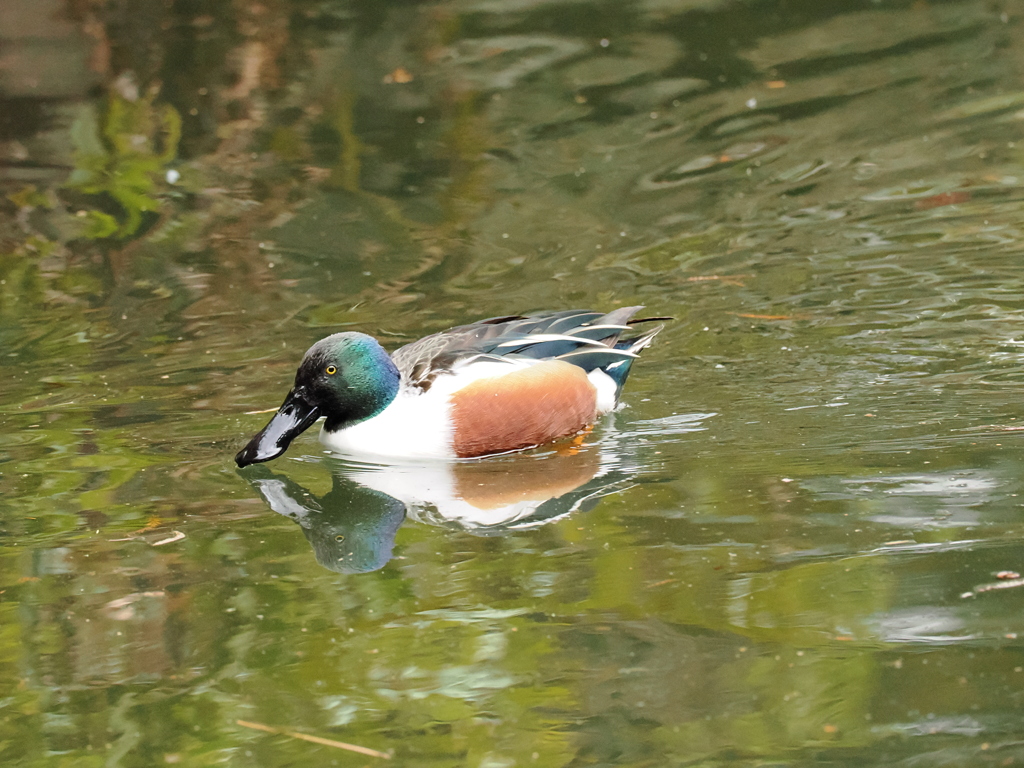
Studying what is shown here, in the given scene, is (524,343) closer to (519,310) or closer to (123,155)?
(519,310)

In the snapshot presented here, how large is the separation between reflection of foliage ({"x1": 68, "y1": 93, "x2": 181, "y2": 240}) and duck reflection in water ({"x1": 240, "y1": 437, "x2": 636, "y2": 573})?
153 inches

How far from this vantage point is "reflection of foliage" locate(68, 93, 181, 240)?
341 inches

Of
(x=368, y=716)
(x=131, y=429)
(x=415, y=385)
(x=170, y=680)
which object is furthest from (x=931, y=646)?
(x=131, y=429)

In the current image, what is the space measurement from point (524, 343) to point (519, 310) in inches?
69.4

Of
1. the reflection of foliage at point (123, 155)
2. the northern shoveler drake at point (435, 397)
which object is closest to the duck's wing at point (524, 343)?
the northern shoveler drake at point (435, 397)

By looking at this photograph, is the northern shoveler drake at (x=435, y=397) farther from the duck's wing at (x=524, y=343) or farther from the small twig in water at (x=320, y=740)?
the small twig in water at (x=320, y=740)

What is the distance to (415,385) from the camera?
211 inches

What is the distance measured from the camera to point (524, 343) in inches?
218

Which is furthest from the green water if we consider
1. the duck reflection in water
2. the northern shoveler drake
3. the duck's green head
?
the duck's green head

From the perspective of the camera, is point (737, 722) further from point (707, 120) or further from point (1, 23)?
point (1, 23)

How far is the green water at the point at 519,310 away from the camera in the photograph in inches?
133

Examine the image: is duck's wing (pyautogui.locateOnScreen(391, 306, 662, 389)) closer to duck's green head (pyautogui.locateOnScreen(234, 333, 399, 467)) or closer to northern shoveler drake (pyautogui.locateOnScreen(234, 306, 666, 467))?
northern shoveler drake (pyautogui.locateOnScreen(234, 306, 666, 467))

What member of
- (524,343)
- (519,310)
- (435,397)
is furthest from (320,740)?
(519,310)

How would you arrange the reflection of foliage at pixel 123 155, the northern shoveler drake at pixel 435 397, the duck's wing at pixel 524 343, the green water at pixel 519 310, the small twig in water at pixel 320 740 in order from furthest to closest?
the reflection of foliage at pixel 123 155 < the duck's wing at pixel 524 343 < the northern shoveler drake at pixel 435 397 < the green water at pixel 519 310 < the small twig in water at pixel 320 740
